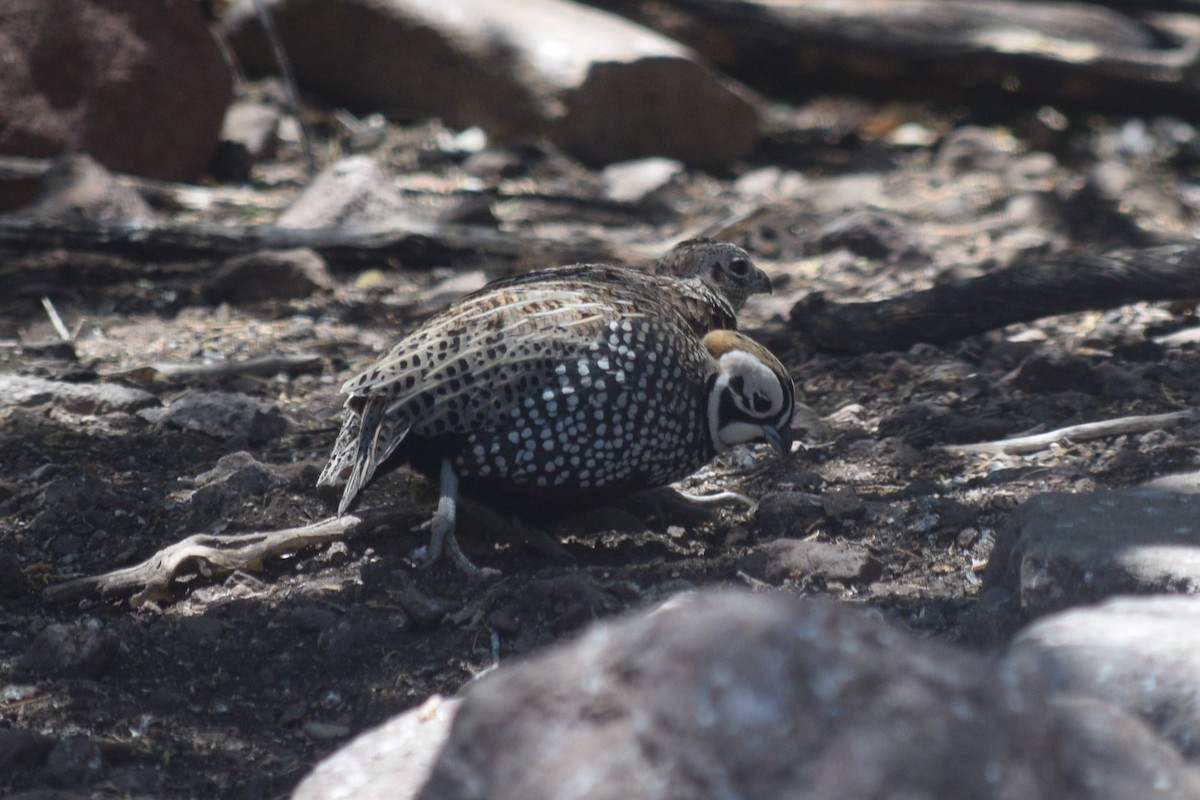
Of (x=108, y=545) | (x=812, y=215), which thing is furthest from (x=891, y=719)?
(x=812, y=215)

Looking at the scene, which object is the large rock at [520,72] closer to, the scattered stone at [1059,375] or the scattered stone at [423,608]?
the scattered stone at [1059,375]

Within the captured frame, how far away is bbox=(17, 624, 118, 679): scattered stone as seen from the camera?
2.97 m

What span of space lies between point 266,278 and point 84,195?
979 mm

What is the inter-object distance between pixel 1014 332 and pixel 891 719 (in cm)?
403

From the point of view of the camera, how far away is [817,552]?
3.45 meters

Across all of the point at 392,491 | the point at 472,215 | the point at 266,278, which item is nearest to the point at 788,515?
the point at 392,491

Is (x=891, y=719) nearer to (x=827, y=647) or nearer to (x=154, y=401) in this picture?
(x=827, y=647)

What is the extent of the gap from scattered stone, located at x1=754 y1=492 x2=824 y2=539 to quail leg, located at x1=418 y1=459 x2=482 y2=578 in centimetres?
87

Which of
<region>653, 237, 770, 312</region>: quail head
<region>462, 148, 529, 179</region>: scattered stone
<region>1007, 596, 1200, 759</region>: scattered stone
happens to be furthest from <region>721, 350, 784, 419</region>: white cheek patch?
<region>462, 148, 529, 179</region>: scattered stone

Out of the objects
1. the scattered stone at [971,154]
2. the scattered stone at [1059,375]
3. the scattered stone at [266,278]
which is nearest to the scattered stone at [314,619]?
the scattered stone at [1059,375]

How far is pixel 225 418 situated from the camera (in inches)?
180

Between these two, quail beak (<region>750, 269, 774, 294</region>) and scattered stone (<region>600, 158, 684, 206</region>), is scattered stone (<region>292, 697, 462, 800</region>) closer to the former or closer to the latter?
quail beak (<region>750, 269, 774, 294</region>)

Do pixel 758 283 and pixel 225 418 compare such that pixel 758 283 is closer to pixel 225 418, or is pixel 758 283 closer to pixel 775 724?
pixel 225 418

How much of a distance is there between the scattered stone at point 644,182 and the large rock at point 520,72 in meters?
0.32
